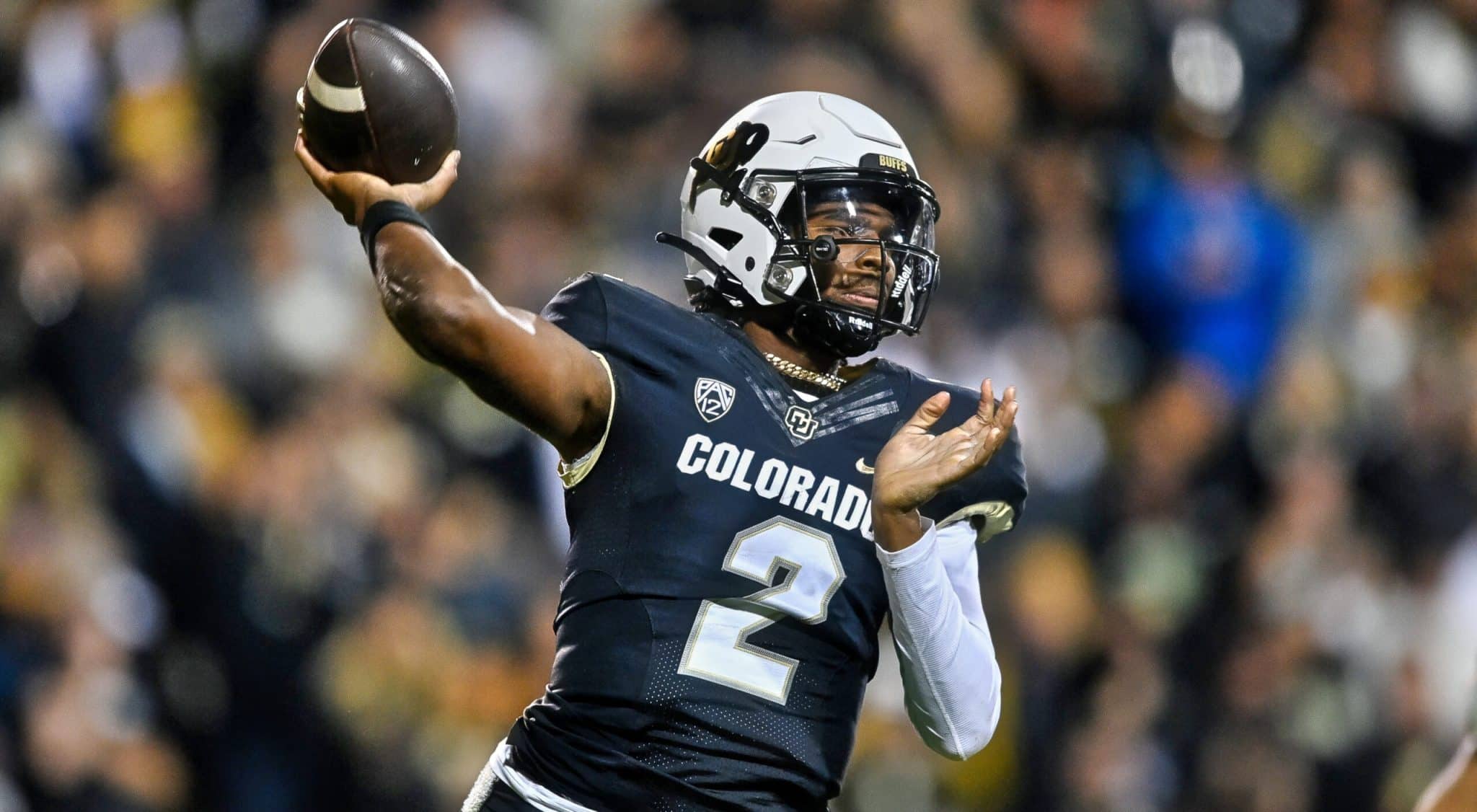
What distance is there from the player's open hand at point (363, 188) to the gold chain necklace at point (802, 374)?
2.09 ft

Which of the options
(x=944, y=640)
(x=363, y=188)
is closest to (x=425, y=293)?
(x=363, y=188)

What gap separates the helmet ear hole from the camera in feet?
11.0

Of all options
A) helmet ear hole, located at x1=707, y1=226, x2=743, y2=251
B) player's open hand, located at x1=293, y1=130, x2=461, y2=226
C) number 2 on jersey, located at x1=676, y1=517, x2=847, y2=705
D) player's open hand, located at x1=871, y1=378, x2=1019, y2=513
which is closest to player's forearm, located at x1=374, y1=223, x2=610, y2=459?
player's open hand, located at x1=293, y1=130, x2=461, y2=226

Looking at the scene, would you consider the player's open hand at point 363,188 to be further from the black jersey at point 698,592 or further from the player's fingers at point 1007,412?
the player's fingers at point 1007,412

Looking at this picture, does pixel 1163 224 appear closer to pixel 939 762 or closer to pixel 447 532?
pixel 939 762

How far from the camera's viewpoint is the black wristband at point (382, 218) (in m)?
2.73

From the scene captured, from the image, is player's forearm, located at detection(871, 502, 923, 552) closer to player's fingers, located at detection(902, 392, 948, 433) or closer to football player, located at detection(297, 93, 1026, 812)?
football player, located at detection(297, 93, 1026, 812)

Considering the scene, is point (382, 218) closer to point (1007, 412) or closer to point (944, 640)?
point (1007, 412)

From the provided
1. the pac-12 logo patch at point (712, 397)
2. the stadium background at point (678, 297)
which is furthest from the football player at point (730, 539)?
the stadium background at point (678, 297)

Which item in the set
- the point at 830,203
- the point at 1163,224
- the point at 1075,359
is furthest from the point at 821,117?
the point at 1163,224

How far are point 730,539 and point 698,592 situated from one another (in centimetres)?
10

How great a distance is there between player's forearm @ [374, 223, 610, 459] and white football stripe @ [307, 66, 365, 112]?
0.25m

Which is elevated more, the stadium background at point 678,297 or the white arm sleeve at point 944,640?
the stadium background at point 678,297

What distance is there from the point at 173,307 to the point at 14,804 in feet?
5.42
